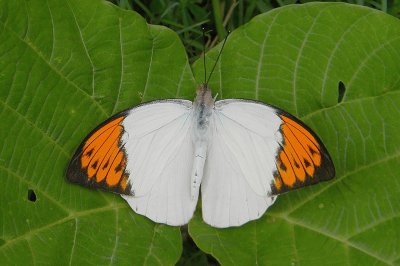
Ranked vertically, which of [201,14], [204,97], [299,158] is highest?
[201,14]

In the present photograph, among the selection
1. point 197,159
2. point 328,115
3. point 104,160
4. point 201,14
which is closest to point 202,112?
point 197,159

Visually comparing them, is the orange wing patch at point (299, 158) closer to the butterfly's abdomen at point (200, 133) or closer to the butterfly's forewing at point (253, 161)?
the butterfly's forewing at point (253, 161)

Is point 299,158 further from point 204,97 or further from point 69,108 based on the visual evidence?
point 69,108

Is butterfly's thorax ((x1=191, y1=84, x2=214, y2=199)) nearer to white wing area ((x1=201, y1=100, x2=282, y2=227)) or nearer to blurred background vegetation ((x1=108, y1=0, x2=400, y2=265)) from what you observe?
white wing area ((x1=201, y1=100, x2=282, y2=227))

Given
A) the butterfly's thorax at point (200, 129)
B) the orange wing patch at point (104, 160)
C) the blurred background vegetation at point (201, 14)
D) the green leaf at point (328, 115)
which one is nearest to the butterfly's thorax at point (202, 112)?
the butterfly's thorax at point (200, 129)

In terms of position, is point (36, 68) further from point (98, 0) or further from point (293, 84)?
point (293, 84)

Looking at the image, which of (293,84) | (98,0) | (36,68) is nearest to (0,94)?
(36,68)
